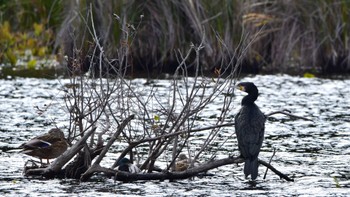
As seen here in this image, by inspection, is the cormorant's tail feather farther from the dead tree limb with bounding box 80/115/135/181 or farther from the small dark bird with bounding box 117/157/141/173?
the dead tree limb with bounding box 80/115/135/181

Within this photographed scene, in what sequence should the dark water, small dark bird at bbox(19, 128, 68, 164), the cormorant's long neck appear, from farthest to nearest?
1. small dark bird at bbox(19, 128, 68, 164)
2. the cormorant's long neck
3. the dark water

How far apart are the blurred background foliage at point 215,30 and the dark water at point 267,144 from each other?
1.02 meters

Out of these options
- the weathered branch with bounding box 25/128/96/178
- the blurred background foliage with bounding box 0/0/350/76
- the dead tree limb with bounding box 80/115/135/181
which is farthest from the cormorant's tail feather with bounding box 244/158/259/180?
the blurred background foliage with bounding box 0/0/350/76

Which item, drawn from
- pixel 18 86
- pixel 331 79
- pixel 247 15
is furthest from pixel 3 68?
pixel 331 79

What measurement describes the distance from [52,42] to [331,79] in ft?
22.3

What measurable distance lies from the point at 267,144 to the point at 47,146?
358 centimetres

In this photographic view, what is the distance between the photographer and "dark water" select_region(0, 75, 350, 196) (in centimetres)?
968

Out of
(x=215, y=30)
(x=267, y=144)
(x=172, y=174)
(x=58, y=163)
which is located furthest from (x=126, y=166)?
(x=215, y=30)

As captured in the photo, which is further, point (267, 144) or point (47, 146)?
point (267, 144)

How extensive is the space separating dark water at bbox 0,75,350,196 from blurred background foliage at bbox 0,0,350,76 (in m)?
1.02

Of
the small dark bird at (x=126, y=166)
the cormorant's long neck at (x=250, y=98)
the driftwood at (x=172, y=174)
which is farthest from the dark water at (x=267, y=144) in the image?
the cormorant's long neck at (x=250, y=98)

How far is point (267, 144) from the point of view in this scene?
1309cm

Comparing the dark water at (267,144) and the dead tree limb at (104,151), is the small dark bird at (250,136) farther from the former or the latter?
the dead tree limb at (104,151)

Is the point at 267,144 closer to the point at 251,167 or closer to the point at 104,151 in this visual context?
the point at 251,167
